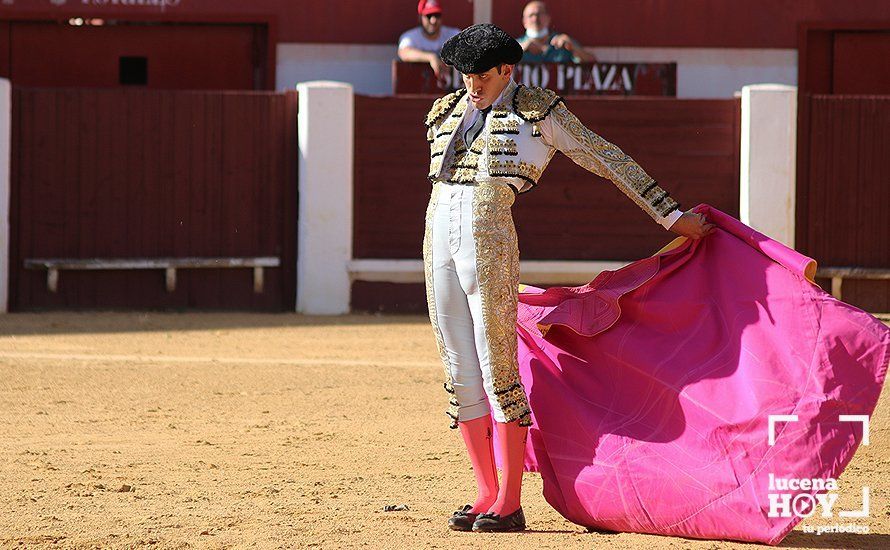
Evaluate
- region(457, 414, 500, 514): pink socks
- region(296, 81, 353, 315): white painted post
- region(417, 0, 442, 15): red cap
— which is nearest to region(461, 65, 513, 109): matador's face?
region(457, 414, 500, 514): pink socks

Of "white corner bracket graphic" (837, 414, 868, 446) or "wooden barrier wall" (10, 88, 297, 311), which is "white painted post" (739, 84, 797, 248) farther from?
"white corner bracket graphic" (837, 414, 868, 446)

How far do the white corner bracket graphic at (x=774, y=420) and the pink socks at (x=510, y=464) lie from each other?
1.92 ft

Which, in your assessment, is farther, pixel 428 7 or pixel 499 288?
pixel 428 7

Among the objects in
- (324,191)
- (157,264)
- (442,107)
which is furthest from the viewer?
(324,191)

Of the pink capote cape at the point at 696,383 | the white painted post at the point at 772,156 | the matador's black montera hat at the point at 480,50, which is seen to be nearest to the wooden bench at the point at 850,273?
the white painted post at the point at 772,156

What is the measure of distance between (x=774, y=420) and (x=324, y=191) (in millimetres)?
6021

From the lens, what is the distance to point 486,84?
343 cm

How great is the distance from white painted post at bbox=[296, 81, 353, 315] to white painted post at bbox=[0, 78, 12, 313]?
1.79 meters

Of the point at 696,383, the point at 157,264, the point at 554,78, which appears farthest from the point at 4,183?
the point at 696,383

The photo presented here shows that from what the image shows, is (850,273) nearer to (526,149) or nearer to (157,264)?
(157,264)

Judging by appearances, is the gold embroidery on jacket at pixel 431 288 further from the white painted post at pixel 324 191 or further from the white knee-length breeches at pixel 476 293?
the white painted post at pixel 324 191

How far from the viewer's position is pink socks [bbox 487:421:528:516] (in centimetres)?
346

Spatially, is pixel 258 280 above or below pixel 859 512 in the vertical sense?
above

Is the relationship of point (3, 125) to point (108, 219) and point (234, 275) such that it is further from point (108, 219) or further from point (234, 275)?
point (234, 275)
